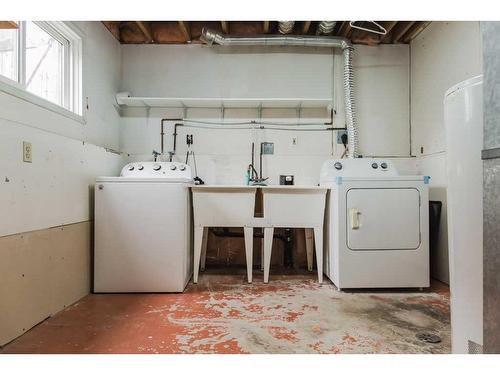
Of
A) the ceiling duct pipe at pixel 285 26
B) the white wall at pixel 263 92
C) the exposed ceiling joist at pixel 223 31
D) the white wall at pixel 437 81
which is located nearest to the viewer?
the white wall at pixel 437 81

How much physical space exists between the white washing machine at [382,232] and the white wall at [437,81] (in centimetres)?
45

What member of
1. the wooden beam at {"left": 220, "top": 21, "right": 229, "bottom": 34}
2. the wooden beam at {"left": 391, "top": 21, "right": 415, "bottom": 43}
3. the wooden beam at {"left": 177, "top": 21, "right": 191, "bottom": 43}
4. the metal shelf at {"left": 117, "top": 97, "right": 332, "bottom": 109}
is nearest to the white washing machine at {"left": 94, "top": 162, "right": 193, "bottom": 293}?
the metal shelf at {"left": 117, "top": 97, "right": 332, "bottom": 109}

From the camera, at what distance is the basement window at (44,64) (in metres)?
1.85

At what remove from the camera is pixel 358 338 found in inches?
66.3

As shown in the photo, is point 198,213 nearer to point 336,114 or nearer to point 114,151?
point 114,151

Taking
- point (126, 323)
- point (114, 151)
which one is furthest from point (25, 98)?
point (126, 323)

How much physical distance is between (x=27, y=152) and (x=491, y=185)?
226 centimetres

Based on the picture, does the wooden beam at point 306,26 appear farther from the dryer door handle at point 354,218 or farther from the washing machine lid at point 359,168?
the dryer door handle at point 354,218

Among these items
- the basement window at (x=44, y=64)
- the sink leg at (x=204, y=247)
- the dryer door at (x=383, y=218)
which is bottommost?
the sink leg at (x=204, y=247)

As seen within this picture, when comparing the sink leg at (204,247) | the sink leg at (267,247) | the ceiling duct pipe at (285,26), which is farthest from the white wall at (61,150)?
the ceiling duct pipe at (285,26)

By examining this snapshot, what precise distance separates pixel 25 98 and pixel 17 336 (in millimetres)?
1386

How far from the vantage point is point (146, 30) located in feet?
10.3

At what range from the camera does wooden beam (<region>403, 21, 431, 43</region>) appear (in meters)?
3.08

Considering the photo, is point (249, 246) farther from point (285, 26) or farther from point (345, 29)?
point (345, 29)
